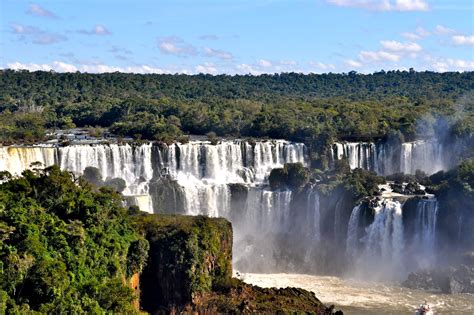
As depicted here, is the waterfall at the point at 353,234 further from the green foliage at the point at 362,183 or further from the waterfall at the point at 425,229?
the waterfall at the point at 425,229

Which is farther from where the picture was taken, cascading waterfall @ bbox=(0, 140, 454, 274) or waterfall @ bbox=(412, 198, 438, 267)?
cascading waterfall @ bbox=(0, 140, 454, 274)

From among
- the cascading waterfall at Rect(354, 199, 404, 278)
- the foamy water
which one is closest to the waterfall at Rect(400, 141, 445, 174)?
the cascading waterfall at Rect(354, 199, 404, 278)

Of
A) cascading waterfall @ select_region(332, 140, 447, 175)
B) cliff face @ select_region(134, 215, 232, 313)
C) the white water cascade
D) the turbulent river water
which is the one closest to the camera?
cliff face @ select_region(134, 215, 232, 313)

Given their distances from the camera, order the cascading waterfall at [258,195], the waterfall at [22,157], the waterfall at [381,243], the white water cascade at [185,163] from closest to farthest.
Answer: the waterfall at [381,243]
the cascading waterfall at [258,195]
the waterfall at [22,157]
the white water cascade at [185,163]

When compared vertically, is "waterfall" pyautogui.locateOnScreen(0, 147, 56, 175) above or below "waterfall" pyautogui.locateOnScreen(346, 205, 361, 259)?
above

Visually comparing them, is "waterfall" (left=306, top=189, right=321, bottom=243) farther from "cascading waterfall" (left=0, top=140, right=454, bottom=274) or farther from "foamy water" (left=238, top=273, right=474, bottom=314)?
"foamy water" (left=238, top=273, right=474, bottom=314)

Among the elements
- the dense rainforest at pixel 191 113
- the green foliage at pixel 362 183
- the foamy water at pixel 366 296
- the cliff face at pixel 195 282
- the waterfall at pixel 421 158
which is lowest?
the foamy water at pixel 366 296

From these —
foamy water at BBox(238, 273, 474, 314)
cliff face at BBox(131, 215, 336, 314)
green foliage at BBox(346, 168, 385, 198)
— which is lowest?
foamy water at BBox(238, 273, 474, 314)

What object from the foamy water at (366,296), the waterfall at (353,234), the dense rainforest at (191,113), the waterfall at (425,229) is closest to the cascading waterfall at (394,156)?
the dense rainforest at (191,113)
